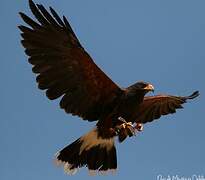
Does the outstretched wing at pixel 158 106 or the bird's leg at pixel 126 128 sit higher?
the outstretched wing at pixel 158 106

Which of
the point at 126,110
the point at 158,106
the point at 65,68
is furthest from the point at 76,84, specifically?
the point at 158,106

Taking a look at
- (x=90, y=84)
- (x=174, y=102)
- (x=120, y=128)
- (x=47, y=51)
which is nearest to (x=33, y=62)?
(x=47, y=51)

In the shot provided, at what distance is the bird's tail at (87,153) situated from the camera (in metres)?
12.6

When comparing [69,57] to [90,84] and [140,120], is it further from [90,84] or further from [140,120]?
[140,120]

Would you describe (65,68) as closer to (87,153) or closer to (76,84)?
(76,84)

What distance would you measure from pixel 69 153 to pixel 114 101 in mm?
1536

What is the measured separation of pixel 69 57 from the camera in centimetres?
1169

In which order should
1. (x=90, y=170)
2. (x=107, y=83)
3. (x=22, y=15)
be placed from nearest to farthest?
(x=22, y=15) < (x=107, y=83) < (x=90, y=170)

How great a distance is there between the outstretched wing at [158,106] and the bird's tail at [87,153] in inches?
34.9

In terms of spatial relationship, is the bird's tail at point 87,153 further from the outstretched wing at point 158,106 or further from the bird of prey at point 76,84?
the outstretched wing at point 158,106

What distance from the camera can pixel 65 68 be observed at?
11781mm

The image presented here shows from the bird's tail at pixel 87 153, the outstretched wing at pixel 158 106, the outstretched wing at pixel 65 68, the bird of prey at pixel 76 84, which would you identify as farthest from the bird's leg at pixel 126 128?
the outstretched wing at pixel 158 106

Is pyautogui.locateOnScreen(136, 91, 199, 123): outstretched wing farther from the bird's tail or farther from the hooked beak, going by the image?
the hooked beak

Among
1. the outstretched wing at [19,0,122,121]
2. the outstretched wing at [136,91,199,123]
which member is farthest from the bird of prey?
the outstretched wing at [136,91,199,123]
